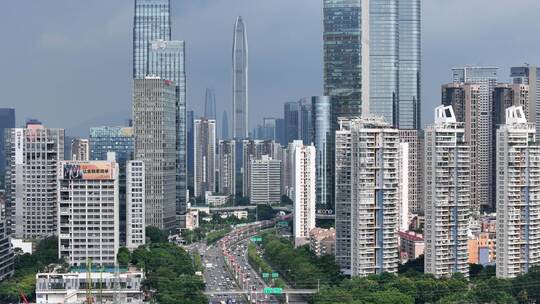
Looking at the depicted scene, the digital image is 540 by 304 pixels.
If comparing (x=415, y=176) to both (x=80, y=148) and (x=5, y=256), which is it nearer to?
(x=80, y=148)

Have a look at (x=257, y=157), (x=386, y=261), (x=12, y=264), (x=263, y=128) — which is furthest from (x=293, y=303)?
(x=263, y=128)

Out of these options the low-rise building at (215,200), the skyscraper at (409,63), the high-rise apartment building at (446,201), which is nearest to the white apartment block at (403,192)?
the high-rise apartment building at (446,201)

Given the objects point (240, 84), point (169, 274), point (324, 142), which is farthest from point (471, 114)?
point (240, 84)

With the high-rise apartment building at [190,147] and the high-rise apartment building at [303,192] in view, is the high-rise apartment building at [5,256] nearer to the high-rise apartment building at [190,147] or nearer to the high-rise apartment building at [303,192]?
the high-rise apartment building at [303,192]

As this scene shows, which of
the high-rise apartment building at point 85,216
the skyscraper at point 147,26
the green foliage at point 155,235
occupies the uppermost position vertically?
the skyscraper at point 147,26

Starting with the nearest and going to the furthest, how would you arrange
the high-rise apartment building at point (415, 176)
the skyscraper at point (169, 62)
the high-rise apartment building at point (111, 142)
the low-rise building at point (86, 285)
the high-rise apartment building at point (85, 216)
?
the low-rise building at point (86, 285) → the high-rise apartment building at point (85, 216) → the high-rise apartment building at point (415, 176) → the high-rise apartment building at point (111, 142) → the skyscraper at point (169, 62)

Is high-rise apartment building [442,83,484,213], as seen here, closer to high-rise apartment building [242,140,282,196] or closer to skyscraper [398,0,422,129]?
skyscraper [398,0,422,129]

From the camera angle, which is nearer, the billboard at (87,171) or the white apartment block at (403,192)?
the billboard at (87,171)
